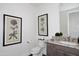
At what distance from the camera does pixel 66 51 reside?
6.58 feet

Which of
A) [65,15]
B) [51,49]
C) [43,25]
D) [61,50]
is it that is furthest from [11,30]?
[65,15]

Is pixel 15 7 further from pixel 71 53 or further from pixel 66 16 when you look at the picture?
pixel 71 53

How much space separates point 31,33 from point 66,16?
1.62 meters

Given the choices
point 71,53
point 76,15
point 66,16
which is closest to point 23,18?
point 66,16

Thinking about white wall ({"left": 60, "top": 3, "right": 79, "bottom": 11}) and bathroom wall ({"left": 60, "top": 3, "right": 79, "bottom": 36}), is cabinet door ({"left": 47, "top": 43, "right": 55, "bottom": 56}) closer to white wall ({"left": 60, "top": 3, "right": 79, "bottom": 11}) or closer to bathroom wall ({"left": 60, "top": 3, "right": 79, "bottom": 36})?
bathroom wall ({"left": 60, "top": 3, "right": 79, "bottom": 36})

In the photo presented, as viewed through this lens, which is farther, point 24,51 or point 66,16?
point 24,51

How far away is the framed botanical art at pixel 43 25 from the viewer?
320 cm

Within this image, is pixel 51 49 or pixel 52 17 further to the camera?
pixel 52 17

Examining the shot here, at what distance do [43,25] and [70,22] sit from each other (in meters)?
1.12

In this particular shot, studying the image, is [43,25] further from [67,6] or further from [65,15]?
[67,6]

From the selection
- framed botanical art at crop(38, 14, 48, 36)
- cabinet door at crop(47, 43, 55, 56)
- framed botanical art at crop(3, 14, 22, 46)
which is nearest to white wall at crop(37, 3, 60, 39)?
framed botanical art at crop(38, 14, 48, 36)

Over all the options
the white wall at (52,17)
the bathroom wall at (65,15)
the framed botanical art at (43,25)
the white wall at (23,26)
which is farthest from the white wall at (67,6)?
the white wall at (23,26)

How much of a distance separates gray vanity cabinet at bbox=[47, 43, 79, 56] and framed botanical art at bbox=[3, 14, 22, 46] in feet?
3.93

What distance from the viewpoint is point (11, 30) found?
8.56 feet
